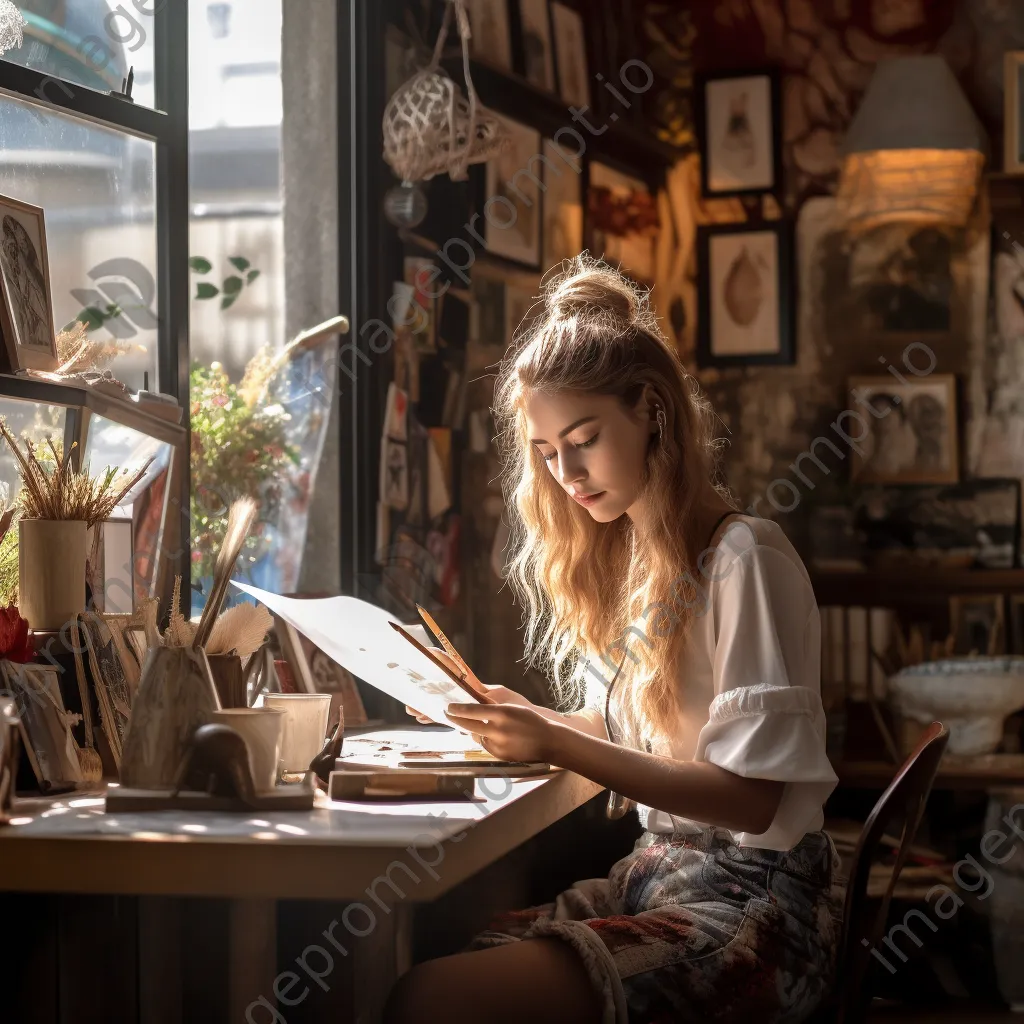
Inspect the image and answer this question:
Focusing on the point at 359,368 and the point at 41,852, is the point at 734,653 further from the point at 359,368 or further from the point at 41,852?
the point at 359,368

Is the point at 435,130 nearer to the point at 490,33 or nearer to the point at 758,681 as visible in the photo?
the point at 490,33

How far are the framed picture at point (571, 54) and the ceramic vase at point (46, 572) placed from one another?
2.26 m

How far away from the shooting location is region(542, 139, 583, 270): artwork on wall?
3570mm

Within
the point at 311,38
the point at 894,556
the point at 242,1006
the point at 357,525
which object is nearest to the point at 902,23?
the point at 894,556

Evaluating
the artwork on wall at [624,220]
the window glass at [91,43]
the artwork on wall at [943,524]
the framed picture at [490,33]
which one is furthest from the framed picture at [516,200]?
the artwork on wall at [943,524]

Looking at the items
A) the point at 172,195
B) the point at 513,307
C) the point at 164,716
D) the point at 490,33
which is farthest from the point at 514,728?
the point at 490,33

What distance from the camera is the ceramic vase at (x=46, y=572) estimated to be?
1744mm

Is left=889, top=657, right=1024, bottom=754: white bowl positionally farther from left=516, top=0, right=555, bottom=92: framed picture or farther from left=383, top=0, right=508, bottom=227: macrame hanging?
left=383, top=0, right=508, bottom=227: macrame hanging

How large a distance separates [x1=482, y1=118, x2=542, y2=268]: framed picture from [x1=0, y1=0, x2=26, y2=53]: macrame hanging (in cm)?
155

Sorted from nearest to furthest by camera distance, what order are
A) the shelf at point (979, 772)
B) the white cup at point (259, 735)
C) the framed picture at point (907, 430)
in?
the white cup at point (259, 735)
the shelf at point (979, 772)
the framed picture at point (907, 430)

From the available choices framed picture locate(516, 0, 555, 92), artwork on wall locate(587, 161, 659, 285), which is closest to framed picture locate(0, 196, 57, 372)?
framed picture locate(516, 0, 555, 92)

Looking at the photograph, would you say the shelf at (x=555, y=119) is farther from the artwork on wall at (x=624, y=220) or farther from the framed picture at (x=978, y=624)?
the framed picture at (x=978, y=624)

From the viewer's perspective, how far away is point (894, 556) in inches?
156

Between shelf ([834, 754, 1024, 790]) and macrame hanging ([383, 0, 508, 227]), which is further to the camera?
shelf ([834, 754, 1024, 790])
